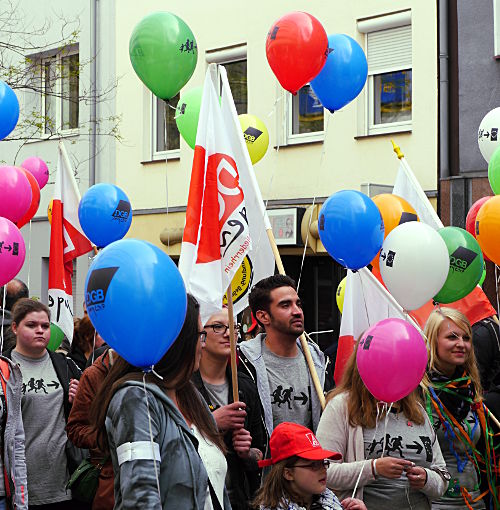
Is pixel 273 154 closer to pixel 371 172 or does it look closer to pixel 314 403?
pixel 371 172

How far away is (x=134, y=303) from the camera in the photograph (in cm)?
366

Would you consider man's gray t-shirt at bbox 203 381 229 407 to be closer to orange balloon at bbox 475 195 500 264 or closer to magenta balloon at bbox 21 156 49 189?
orange balloon at bbox 475 195 500 264

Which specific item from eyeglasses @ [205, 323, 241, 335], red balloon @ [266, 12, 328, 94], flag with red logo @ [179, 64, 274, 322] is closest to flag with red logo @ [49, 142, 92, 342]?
flag with red logo @ [179, 64, 274, 322]

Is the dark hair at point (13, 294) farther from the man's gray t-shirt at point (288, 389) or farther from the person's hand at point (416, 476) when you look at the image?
the person's hand at point (416, 476)

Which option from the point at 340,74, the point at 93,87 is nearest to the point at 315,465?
the point at 340,74

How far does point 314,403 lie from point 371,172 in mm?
8882

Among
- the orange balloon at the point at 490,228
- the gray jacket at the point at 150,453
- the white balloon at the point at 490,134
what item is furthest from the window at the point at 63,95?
the gray jacket at the point at 150,453

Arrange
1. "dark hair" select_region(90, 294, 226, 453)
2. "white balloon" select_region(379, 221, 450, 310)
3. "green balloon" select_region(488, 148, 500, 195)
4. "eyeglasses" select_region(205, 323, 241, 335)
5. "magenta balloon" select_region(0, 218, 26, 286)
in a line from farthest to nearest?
"magenta balloon" select_region(0, 218, 26, 286)
"green balloon" select_region(488, 148, 500, 195)
"white balloon" select_region(379, 221, 450, 310)
"eyeglasses" select_region(205, 323, 241, 335)
"dark hair" select_region(90, 294, 226, 453)

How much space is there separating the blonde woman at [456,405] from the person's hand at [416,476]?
69 cm

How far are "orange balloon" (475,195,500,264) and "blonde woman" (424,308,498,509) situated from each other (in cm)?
69

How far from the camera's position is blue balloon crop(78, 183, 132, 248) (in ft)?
31.8

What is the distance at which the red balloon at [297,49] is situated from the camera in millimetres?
7488

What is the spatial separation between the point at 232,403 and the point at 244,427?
1.01 ft

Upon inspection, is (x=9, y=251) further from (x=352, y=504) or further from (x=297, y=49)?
(x=352, y=504)
